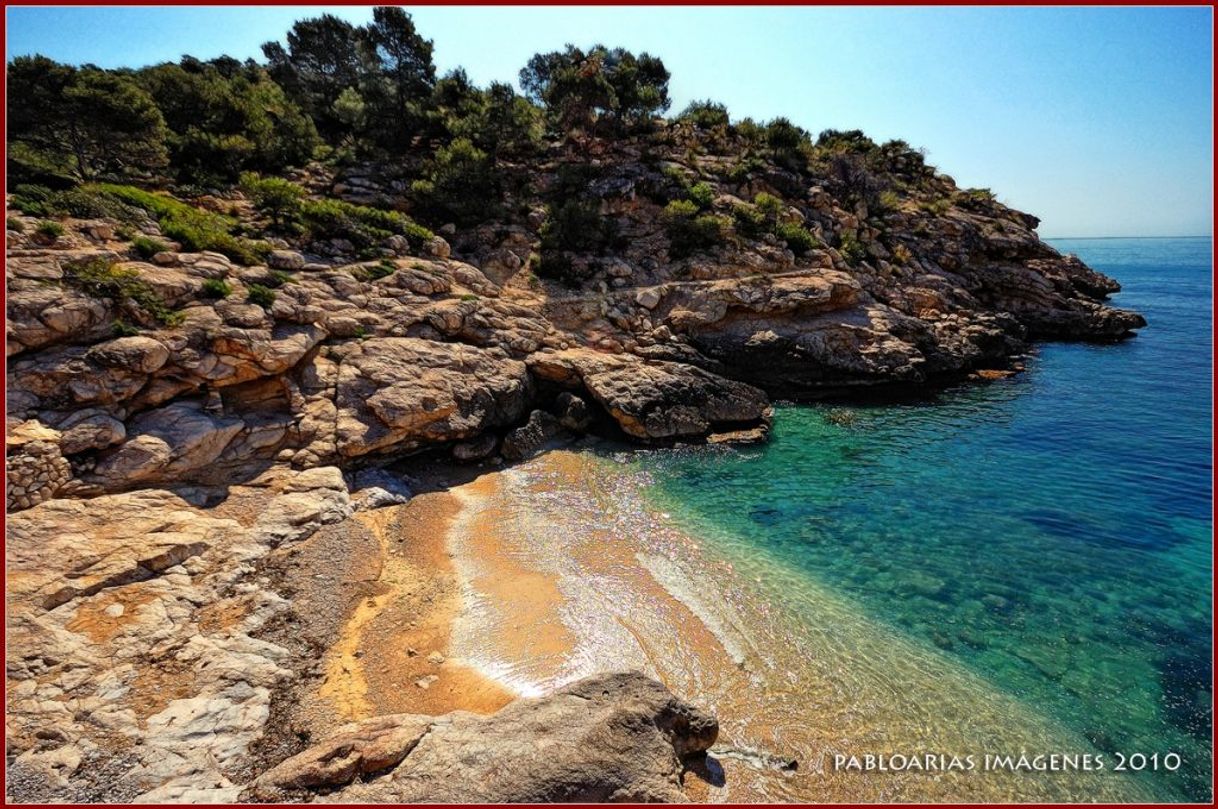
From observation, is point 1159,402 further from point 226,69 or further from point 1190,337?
point 226,69

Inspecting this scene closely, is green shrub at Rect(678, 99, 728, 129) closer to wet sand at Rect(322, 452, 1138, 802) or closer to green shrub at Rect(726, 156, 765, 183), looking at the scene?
green shrub at Rect(726, 156, 765, 183)

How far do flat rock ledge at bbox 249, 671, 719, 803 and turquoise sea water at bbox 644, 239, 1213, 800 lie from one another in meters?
7.40

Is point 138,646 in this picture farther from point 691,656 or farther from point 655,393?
point 655,393

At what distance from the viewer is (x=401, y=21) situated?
41719 mm

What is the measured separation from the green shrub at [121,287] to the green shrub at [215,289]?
143 cm

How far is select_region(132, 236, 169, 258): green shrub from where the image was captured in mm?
18453

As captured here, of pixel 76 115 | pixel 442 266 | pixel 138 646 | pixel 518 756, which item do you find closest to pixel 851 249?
pixel 442 266

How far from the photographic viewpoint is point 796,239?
1393 inches

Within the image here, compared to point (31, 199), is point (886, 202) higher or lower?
higher

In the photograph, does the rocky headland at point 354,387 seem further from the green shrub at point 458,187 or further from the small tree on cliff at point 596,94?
the small tree on cliff at point 596,94

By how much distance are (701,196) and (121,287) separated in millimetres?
33509

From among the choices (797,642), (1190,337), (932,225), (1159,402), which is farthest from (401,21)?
(1190,337)

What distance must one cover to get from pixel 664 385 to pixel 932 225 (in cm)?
3419

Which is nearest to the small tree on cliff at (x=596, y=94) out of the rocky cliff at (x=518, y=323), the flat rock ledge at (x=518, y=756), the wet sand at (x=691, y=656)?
the rocky cliff at (x=518, y=323)
